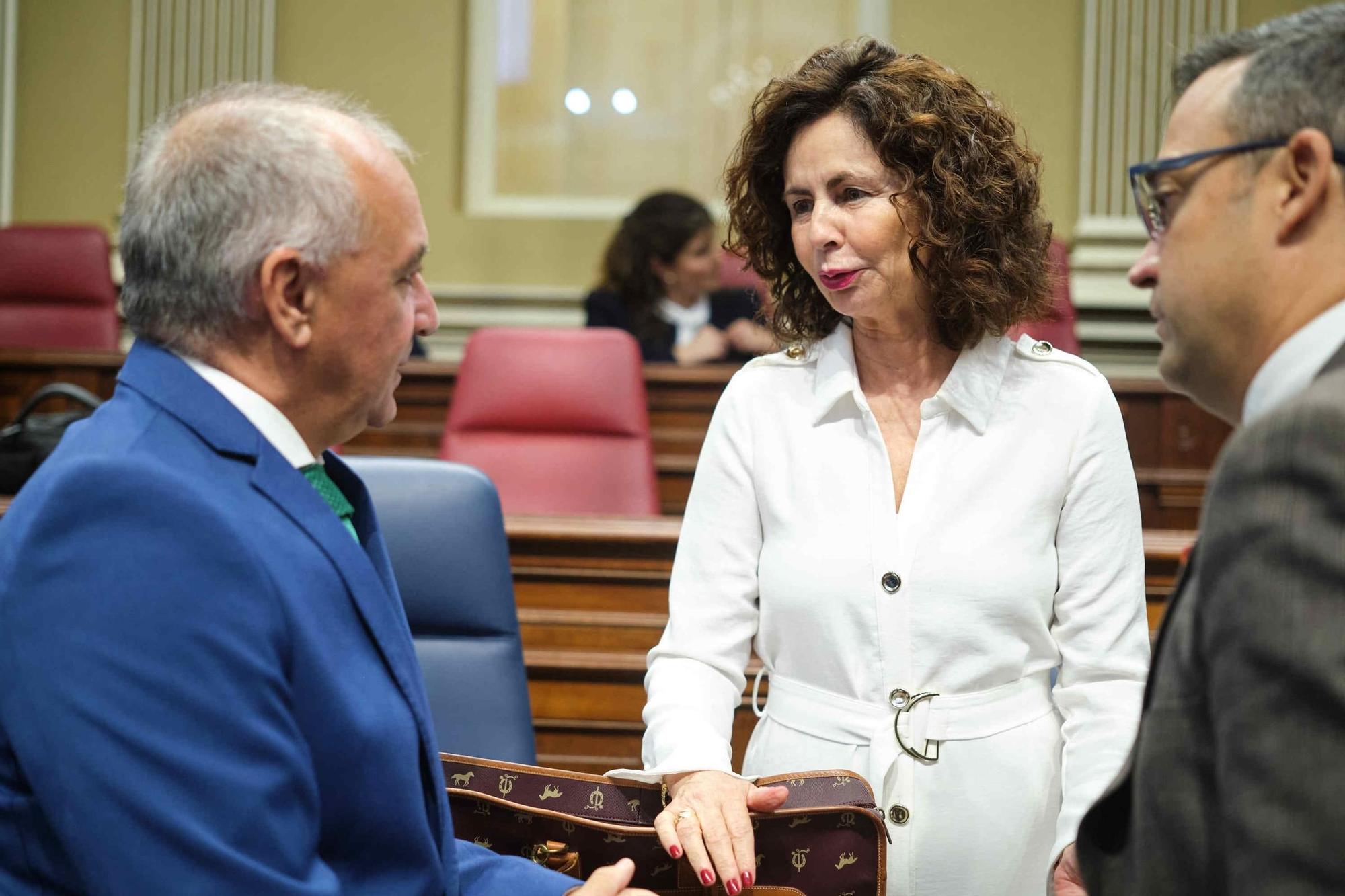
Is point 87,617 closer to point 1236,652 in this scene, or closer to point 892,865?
point 1236,652

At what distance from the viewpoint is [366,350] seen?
102 centimetres

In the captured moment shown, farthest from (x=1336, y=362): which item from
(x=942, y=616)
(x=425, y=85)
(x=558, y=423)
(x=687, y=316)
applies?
(x=425, y=85)

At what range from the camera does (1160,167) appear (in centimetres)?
88

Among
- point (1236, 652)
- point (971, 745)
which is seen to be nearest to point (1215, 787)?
point (1236, 652)

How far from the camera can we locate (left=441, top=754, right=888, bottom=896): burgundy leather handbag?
122cm

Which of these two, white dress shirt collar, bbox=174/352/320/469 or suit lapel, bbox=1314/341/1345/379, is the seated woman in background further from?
suit lapel, bbox=1314/341/1345/379

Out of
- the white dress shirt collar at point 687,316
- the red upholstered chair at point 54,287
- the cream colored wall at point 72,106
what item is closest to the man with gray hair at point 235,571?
the white dress shirt collar at point 687,316

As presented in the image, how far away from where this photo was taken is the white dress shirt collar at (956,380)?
142 centimetres

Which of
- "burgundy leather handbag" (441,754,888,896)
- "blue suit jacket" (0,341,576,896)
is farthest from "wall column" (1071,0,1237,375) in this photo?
"blue suit jacket" (0,341,576,896)

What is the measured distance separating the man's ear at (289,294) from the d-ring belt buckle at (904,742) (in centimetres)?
72

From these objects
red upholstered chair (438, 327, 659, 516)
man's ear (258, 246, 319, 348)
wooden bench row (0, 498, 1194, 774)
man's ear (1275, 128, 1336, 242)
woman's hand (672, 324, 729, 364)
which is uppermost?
man's ear (1275, 128, 1336, 242)

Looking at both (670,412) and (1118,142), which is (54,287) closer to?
(670,412)

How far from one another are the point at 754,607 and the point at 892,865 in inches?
12.0

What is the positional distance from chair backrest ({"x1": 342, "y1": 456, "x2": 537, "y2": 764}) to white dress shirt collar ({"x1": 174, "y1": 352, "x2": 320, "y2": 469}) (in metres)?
0.71
